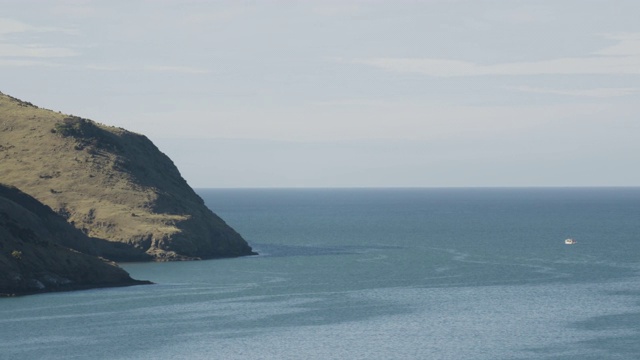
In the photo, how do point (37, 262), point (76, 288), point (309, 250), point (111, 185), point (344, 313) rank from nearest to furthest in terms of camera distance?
point (344, 313)
point (37, 262)
point (76, 288)
point (111, 185)
point (309, 250)

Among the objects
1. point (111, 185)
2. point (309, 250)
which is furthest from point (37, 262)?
point (309, 250)

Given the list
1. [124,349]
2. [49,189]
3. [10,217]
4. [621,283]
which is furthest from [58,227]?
[621,283]

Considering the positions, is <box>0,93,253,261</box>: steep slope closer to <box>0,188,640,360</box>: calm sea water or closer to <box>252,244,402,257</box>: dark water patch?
<box>252,244,402,257</box>: dark water patch

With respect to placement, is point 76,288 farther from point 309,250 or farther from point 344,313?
point 309,250

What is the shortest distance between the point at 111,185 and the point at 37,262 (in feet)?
184

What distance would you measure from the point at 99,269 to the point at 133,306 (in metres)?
17.9

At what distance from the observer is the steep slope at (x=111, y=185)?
161875mm

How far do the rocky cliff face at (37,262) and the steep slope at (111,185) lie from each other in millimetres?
27330

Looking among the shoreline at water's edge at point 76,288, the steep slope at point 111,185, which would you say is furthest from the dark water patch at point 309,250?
the shoreline at water's edge at point 76,288

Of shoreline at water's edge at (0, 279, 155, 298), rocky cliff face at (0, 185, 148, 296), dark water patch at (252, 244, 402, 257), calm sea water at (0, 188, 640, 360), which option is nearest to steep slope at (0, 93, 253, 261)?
dark water patch at (252, 244, 402, 257)

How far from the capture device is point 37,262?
391ft

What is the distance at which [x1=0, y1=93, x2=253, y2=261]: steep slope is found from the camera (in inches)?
6373

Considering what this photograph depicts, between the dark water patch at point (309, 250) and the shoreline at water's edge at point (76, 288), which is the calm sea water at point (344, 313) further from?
the dark water patch at point (309, 250)

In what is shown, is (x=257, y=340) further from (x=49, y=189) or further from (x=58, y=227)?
(x=49, y=189)
